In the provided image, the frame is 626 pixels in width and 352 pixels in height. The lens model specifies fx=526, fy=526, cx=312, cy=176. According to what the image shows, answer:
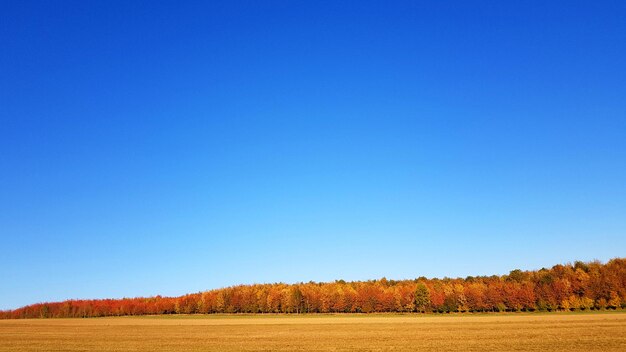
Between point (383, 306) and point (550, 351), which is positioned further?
point (383, 306)

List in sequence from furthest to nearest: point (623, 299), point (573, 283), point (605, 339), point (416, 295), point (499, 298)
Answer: point (416, 295) < point (499, 298) < point (573, 283) < point (623, 299) < point (605, 339)

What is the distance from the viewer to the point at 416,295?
577 ft

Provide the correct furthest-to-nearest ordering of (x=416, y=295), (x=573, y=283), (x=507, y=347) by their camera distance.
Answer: (x=416, y=295), (x=573, y=283), (x=507, y=347)

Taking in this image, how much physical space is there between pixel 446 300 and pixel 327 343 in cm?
12524

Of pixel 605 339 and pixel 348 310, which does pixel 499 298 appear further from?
pixel 605 339

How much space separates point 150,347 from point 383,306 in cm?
14178

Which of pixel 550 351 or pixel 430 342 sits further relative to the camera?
pixel 430 342

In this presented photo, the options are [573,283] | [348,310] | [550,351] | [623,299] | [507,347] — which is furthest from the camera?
[348,310]

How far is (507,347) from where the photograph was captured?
42031 millimetres

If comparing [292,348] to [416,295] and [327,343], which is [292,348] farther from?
[416,295]

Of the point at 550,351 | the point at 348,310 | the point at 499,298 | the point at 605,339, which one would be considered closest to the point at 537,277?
A: the point at 499,298

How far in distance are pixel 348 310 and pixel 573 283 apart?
250 ft

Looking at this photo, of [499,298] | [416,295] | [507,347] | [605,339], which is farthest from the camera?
[416,295]

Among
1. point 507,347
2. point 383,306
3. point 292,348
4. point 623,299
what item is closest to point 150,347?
point 292,348
